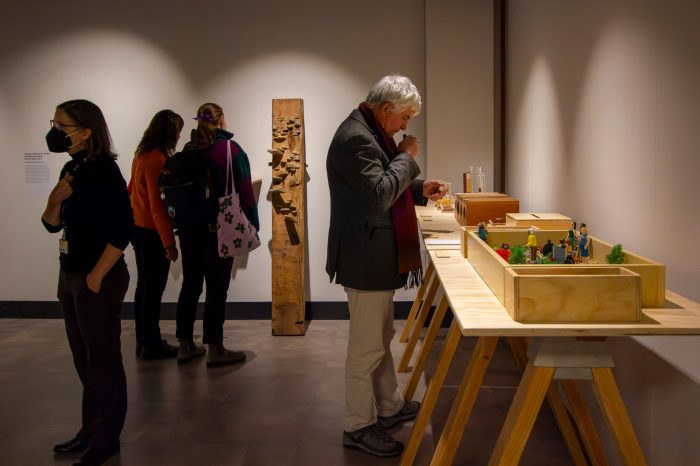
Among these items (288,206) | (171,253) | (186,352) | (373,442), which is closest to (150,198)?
(171,253)

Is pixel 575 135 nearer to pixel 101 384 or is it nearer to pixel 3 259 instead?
pixel 101 384

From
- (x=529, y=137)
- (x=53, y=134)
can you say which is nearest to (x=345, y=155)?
(x=53, y=134)

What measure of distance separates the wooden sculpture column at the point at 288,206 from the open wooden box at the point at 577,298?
133 inches

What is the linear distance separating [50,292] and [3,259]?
469 millimetres

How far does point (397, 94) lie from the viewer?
267 centimetres

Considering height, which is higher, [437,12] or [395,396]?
[437,12]

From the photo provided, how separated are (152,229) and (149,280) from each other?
322 millimetres

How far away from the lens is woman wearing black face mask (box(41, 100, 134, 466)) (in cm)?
263

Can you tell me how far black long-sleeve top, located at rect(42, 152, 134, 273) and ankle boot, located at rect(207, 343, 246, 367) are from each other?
160cm

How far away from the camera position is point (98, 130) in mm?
2678

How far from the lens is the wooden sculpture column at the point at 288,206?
5.00 m

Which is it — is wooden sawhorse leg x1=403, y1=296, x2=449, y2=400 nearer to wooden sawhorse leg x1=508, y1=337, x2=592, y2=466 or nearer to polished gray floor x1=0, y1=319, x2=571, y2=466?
polished gray floor x1=0, y1=319, x2=571, y2=466

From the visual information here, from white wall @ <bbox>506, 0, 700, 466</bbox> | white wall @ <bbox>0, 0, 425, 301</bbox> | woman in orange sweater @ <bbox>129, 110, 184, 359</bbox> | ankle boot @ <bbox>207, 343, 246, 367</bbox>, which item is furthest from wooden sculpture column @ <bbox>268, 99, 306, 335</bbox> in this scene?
white wall @ <bbox>506, 0, 700, 466</bbox>

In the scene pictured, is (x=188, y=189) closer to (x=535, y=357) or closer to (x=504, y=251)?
(x=504, y=251)
